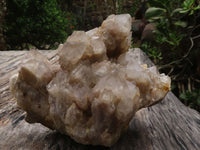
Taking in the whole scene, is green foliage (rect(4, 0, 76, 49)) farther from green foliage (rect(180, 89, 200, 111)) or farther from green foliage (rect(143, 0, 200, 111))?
green foliage (rect(180, 89, 200, 111))

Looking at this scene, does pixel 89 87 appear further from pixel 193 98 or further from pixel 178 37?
pixel 178 37

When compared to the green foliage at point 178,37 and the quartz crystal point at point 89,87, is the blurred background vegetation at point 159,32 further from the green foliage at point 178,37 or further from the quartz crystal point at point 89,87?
the quartz crystal point at point 89,87

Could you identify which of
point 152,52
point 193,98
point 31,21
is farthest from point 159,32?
point 31,21

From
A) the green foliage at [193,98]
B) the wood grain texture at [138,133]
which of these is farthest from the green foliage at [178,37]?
the wood grain texture at [138,133]

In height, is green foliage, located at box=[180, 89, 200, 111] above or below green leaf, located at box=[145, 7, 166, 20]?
below

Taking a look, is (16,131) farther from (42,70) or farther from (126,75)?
(126,75)

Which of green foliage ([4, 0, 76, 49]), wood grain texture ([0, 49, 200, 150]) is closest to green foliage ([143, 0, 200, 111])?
wood grain texture ([0, 49, 200, 150])
